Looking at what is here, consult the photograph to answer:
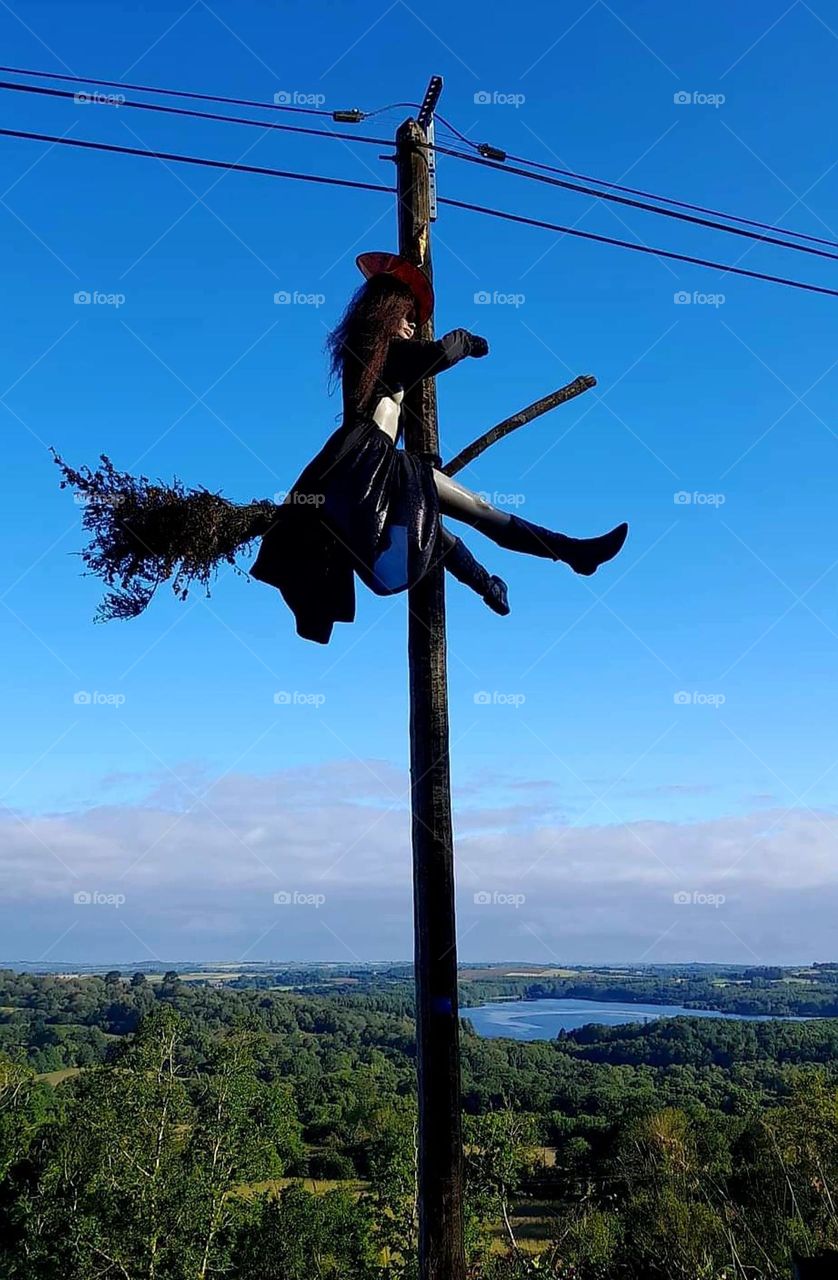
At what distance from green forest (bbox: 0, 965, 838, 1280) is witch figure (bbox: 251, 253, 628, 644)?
9461 millimetres

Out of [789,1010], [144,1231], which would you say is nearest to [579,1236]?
[144,1231]

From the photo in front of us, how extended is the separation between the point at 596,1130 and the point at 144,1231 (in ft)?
103

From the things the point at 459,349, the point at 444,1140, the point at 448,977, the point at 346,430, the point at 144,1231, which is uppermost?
the point at 459,349

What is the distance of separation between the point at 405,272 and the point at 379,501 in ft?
3.50

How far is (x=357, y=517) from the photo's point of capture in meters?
3.60

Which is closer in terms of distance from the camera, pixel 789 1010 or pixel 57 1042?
pixel 57 1042

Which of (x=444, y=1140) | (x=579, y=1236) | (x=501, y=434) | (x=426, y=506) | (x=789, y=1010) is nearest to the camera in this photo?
(x=444, y=1140)

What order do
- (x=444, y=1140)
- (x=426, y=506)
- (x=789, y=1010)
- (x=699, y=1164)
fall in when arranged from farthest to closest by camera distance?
(x=789, y=1010) < (x=699, y=1164) < (x=426, y=506) < (x=444, y=1140)

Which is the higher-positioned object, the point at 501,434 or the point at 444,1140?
the point at 501,434

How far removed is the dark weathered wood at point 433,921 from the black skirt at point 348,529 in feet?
0.86

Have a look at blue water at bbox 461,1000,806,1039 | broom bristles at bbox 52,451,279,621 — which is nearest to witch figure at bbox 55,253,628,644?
broom bristles at bbox 52,451,279,621

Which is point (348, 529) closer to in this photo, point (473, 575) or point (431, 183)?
point (473, 575)

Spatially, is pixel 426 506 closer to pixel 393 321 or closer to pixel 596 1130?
pixel 393 321

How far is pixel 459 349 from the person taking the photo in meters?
3.88
